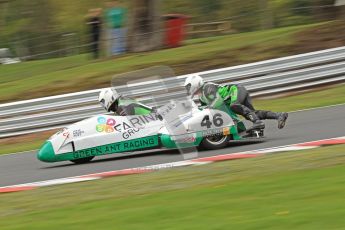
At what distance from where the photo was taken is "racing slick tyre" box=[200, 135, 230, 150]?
11.8 meters

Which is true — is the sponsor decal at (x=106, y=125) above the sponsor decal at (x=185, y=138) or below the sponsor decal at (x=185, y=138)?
above

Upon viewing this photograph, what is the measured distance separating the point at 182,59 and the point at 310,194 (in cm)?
1372

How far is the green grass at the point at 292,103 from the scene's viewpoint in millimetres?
15594

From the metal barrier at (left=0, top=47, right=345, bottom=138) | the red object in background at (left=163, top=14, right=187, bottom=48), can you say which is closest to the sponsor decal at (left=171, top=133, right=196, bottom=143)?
the metal barrier at (left=0, top=47, right=345, bottom=138)

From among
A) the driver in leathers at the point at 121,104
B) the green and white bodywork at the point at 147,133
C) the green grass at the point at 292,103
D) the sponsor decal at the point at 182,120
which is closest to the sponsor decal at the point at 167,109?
the green and white bodywork at the point at 147,133

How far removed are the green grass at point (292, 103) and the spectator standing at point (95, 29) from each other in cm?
721

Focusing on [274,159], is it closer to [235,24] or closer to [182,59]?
[182,59]

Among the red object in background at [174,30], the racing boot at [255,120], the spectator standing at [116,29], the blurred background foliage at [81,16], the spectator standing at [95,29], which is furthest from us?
the blurred background foliage at [81,16]

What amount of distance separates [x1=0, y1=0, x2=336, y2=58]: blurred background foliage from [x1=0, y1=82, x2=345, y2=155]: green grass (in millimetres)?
8202

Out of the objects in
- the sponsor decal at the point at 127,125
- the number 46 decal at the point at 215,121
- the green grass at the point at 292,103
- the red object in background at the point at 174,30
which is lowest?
the green grass at the point at 292,103

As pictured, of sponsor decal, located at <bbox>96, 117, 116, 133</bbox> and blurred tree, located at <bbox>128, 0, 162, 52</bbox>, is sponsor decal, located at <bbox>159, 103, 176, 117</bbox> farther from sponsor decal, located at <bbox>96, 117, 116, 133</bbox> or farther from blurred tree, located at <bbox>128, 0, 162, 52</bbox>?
blurred tree, located at <bbox>128, 0, 162, 52</bbox>

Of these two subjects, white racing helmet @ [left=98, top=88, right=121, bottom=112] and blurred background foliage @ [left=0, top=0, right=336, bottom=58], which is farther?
blurred background foliage @ [left=0, top=0, right=336, bottom=58]

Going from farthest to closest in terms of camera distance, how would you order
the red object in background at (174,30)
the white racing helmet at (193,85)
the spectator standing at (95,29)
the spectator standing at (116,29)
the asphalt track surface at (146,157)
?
1. the red object in background at (174,30)
2. the spectator standing at (95,29)
3. the spectator standing at (116,29)
4. the white racing helmet at (193,85)
5. the asphalt track surface at (146,157)

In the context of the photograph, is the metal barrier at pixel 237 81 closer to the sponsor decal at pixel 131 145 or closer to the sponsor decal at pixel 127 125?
the sponsor decal at pixel 127 125
